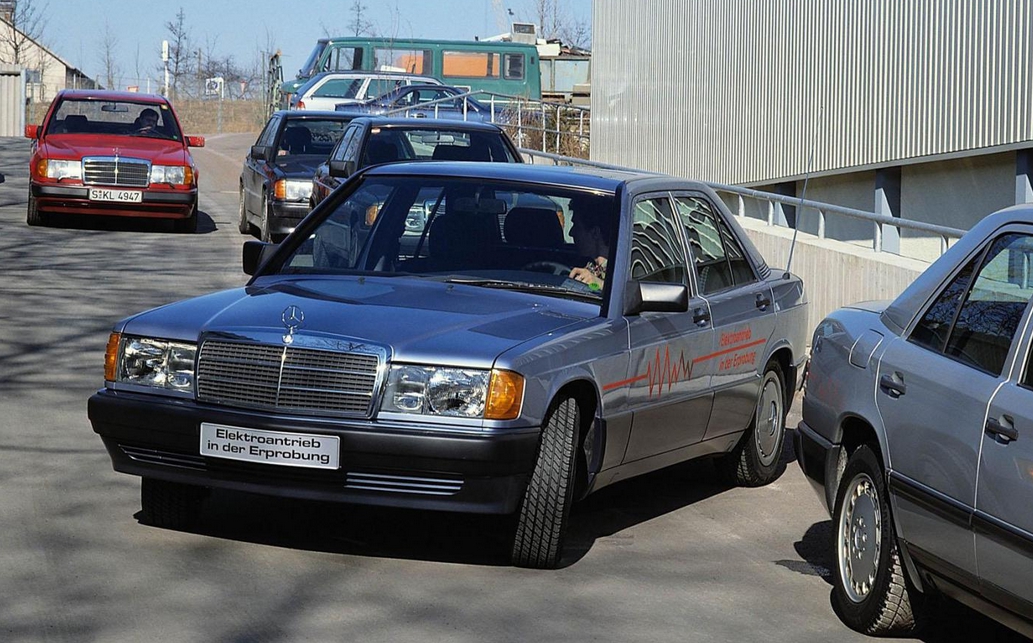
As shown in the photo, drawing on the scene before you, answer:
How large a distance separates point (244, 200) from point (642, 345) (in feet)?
47.3

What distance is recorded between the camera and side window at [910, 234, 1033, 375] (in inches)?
190

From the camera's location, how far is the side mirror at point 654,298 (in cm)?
660

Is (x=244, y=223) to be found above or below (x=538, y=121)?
below

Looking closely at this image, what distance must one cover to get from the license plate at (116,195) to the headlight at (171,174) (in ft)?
0.94

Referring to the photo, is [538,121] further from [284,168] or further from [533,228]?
[533,228]

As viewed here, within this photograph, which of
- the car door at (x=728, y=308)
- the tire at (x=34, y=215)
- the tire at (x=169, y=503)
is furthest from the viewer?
the tire at (x=34, y=215)

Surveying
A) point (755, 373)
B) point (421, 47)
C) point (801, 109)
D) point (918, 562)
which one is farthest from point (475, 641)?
point (421, 47)

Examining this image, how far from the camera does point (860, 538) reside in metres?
5.62

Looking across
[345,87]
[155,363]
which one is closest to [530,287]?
[155,363]

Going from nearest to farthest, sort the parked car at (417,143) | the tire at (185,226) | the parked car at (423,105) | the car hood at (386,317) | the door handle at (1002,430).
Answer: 1. the door handle at (1002,430)
2. the car hood at (386,317)
3. the parked car at (417,143)
4. the tire at (185,226)
5. the parked car at (423,105)

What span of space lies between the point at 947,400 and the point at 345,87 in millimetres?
28405

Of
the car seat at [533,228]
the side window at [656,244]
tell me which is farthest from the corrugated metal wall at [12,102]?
the car seat at [533,228]

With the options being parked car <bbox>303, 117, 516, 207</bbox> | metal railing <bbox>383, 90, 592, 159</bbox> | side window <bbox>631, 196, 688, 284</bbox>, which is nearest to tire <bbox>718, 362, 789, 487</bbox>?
side window <bbox>631, 196, 688, 284</bbox>

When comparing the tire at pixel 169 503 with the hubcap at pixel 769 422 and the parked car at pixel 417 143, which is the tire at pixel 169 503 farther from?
the parked car at pixel 417 143
